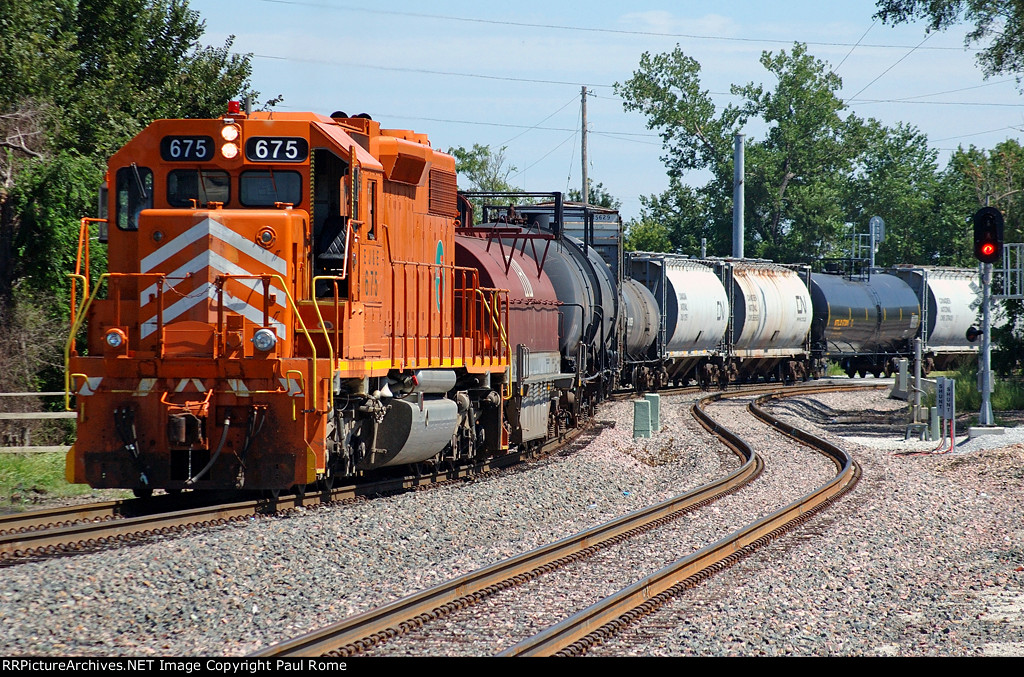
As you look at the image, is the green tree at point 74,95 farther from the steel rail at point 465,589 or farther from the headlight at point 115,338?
the steel rail at point 465,589

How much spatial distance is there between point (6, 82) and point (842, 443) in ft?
50.3

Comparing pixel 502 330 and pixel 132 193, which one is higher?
pixel 132 193

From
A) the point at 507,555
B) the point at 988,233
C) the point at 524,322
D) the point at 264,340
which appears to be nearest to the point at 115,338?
the point at 264,340

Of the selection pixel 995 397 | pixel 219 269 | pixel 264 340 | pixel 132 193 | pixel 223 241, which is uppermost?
pixel 132 193

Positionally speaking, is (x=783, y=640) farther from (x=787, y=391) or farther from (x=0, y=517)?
(x=787, y=391)

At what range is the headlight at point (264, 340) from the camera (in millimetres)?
10055

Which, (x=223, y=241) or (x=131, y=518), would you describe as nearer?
(x=131, y=518)

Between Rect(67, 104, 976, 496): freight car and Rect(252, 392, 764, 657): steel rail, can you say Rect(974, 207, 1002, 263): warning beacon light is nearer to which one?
Rect(252, 392, 764, 657): steel rail

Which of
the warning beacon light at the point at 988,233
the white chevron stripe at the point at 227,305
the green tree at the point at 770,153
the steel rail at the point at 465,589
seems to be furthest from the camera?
the green tree at the point at 770,153

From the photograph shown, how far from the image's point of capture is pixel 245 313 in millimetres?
10398

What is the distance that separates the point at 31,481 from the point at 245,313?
4.53 metres

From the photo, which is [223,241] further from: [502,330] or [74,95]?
[74,95]

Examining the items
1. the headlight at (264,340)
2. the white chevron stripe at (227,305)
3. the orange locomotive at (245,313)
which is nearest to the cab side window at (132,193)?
the orange locomotive at (245,313)

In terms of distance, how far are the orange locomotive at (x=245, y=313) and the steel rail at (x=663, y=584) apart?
3.49 meters
